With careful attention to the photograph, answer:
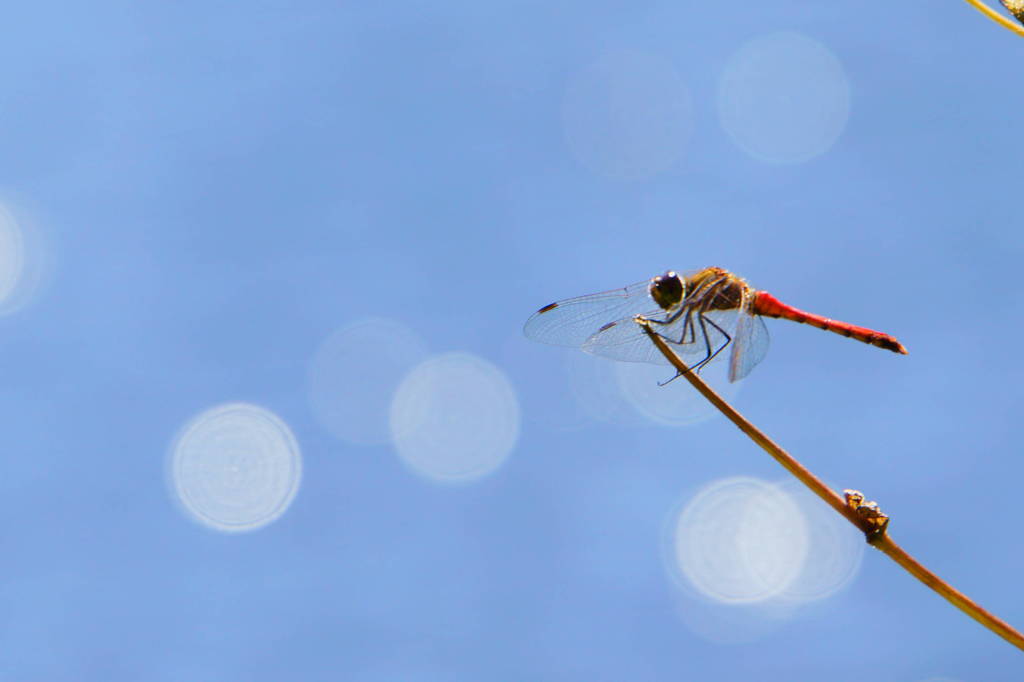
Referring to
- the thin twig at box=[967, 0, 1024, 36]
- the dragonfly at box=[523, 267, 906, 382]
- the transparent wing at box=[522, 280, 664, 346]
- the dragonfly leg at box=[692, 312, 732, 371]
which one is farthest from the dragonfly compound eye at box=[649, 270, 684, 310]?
the thin twig at box=[967, 0, 1024, 36]

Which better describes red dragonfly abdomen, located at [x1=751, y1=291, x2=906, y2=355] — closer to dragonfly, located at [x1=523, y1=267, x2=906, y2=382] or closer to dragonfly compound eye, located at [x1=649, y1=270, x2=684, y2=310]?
dragonfly, located at [x1=523, y1=267, x2=906, y2=382]

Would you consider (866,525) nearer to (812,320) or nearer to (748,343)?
(748,343)

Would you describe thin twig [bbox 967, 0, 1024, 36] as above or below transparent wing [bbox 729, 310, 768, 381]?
below

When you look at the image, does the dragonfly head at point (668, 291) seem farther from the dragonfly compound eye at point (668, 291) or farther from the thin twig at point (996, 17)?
the thin twig at point (996, 17)

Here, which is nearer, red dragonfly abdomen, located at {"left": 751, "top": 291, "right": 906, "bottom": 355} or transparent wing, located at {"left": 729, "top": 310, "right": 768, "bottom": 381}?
transparent wing, located at {"left": 729, "top": 310, "right": 768, "bottom": 381}

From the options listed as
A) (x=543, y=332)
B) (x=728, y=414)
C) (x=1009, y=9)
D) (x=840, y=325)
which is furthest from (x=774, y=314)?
(x=728, y=414)

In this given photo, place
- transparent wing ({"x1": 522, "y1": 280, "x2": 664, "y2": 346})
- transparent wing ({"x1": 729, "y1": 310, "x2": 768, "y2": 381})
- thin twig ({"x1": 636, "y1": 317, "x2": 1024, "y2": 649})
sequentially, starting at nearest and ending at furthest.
→ thin twig ({"x1": 636, "y1": 317, "x2": 1024, "y2": 649}) < transparent wing ({"x1": 729, "y1": 310, "x2": 768, "y2": 381}) < transparent wing ({"x1": 522, "y1": 280, "x2": 664, "y2": 346})

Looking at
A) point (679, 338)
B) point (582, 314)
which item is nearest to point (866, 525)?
point (679, 338)

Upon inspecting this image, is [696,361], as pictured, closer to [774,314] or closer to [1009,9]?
[774,314]

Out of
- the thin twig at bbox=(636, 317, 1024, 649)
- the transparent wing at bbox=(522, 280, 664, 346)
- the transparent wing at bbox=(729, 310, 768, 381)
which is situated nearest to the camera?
the thin twig at bbox=(636, 317, 1024, 649)
